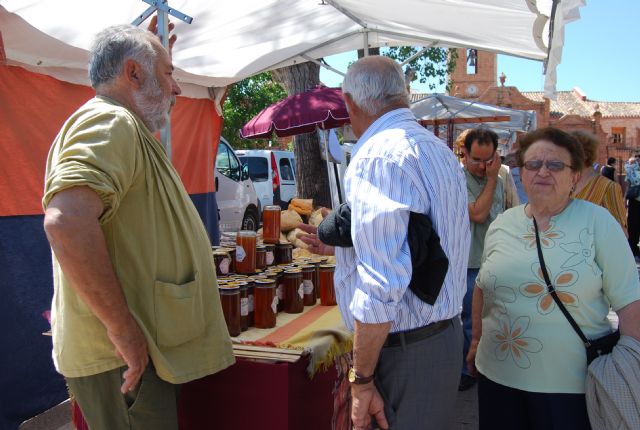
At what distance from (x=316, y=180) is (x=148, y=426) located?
24.7ft

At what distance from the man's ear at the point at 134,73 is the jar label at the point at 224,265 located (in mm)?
1128

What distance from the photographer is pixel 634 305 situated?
1996 millimetres

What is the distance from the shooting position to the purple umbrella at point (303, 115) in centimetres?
640

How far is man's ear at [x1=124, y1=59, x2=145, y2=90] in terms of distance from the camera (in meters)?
1.78

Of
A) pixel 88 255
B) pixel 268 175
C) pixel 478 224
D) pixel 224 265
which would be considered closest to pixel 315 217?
pixel 478 224

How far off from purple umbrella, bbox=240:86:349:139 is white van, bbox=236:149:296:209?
260 inches

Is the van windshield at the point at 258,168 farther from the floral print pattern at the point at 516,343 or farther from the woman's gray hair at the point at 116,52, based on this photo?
the woman's gray hair at the point at 116,52

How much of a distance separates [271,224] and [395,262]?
174 centimetres

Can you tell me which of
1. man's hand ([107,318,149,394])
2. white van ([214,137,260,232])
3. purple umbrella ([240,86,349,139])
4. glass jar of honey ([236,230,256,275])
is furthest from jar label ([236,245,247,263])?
white van ([214,137,260,232])

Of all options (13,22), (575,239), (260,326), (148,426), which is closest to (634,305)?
(575,239)

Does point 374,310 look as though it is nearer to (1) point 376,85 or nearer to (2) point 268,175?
(1) point 376,85

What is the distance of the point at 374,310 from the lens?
59.3 inches

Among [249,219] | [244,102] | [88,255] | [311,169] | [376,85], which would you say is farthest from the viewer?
[244,102]

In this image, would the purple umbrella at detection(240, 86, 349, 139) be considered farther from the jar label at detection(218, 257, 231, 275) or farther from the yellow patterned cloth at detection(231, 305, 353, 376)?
the yellow patterned cloth at detection(231, 305, 353, 376)
